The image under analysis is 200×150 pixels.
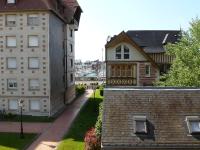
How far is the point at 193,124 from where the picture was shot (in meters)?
23.0

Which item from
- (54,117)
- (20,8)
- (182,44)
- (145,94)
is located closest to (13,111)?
(54,117)

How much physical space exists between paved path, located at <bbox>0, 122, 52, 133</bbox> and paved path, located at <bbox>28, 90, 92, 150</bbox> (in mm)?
727

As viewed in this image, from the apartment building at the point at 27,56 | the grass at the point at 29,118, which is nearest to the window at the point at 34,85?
the apartment building at the point at 27,56

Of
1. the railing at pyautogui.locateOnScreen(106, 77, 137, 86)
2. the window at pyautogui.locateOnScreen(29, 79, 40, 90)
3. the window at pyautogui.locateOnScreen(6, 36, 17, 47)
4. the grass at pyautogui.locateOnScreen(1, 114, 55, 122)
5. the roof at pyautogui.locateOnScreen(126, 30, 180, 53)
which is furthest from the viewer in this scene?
the roof at pyautogui.locateOnScreen(126, 30, 180, 53)

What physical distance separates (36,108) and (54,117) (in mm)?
2543

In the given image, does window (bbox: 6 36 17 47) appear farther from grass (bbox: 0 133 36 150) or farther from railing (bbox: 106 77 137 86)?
grass (bbox: 0 133 36 150)

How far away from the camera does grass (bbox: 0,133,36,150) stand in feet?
111

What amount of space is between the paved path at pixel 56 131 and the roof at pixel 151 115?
454 inches

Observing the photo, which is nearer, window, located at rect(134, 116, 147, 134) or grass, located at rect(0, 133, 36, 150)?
window, located at rect(134, 116, 147, 134)

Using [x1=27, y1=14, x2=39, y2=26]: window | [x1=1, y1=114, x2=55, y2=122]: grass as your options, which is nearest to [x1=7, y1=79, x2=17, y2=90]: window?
[x1=1, y1=114, x2=55, y2=122]: grass

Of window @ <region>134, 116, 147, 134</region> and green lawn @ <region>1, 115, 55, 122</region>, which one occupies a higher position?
window @ <region>134, 116, 147, 134</region>

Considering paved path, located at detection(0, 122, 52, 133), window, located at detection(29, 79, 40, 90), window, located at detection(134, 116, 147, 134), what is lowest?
paved path, located at detection(0, 122, 52, 133)

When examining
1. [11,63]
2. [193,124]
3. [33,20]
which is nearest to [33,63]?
[11,63]

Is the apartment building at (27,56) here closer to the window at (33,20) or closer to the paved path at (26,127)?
the window at (33,20)
